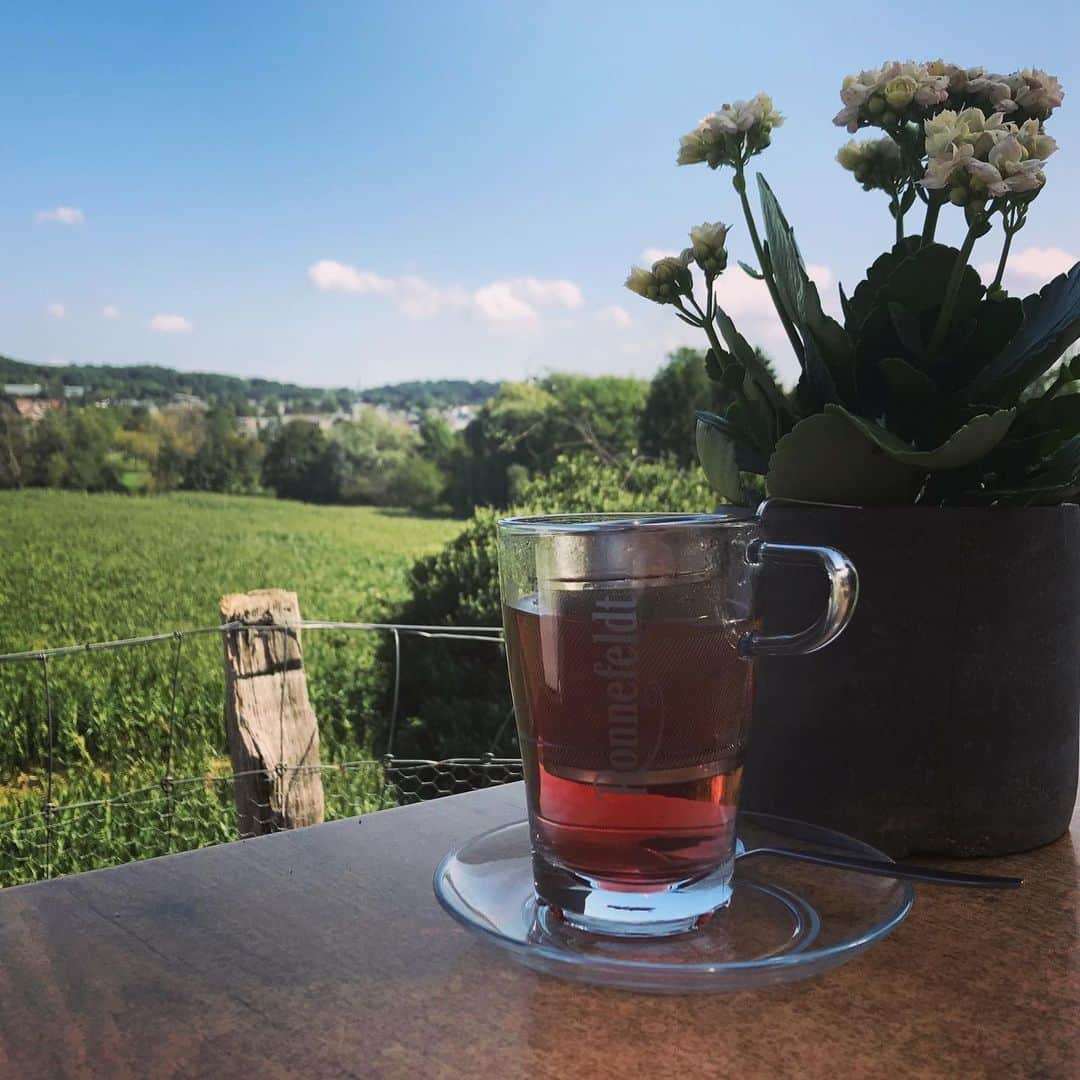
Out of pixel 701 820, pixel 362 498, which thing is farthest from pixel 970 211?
pixel 362 498

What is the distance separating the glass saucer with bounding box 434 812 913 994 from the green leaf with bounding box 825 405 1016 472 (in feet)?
0.56

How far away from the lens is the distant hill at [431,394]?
14.2ft

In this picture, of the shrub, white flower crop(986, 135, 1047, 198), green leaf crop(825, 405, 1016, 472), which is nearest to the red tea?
green leaf crop(825, 405, 1016, 472)

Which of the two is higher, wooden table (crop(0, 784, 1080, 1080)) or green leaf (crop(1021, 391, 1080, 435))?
green leaf (crop(1021, 391, 1080, 435))

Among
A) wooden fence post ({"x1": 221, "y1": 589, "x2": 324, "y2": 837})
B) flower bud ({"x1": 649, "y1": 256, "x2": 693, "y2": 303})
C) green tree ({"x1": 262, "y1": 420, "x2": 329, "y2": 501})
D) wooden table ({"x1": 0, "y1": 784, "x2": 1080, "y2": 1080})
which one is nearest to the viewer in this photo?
wooden table ({"x1": 0, "y1": 784, "x2": 1080, "y2": 1080})

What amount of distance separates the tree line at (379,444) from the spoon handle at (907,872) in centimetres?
355

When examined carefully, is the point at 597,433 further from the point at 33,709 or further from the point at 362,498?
the point at 33,709

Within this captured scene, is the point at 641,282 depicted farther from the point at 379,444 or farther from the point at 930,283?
the point at 379,444

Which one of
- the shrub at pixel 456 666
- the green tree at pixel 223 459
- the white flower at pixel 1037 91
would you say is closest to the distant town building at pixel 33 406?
the green tree at pixel 223 459

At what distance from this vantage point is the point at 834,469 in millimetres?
530

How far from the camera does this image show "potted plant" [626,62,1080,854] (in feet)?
1.72

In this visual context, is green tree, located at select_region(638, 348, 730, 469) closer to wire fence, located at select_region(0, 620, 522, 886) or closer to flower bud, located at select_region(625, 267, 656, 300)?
wire fence, located at select_region(0, 620, 522, 886)

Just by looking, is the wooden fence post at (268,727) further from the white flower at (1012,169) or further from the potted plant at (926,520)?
the white flower at (1012,169)

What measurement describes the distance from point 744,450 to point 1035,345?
0.47 feet
